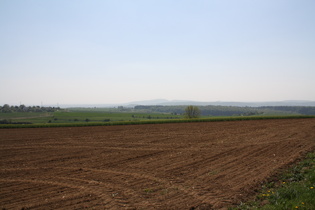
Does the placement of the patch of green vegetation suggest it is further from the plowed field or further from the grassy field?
the grassy field

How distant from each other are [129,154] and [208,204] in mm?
8521

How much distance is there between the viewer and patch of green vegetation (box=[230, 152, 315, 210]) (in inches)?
264

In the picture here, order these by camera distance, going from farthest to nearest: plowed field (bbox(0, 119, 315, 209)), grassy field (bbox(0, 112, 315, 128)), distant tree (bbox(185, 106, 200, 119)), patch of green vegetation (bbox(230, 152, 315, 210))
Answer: distant tree (bbox(185, 106, 200, 119)), grassy field (bbox(0, 112, 315, 128)), plowed field (bbox(0, 119, 315, 209)), patch of green vegetation (bbox(230, 152, 315, 210))

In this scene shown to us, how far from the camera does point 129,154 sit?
50.2 ft

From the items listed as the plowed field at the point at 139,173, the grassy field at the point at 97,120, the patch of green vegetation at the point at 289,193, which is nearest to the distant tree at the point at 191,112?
the grassy field at the point at 97,120

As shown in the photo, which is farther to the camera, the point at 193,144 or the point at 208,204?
the point at 193,144

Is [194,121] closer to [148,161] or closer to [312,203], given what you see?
[148,161]

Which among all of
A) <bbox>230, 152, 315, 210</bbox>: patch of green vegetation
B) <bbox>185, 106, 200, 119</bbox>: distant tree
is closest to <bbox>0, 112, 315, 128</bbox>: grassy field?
<bbox>185, 106, 200, 119</bbox>: distant tree

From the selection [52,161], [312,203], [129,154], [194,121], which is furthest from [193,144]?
[194,121]

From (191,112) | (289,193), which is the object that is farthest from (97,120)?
(289,193)

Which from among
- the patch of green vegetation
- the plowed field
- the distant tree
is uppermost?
the distant tree

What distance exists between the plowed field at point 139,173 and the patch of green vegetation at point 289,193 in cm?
60

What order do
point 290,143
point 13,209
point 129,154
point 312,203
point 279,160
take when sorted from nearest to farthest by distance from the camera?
point 312,203 < point 13,209 < point 279,160 < point 129,154 < point 290,143

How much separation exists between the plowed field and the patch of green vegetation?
597 mm
